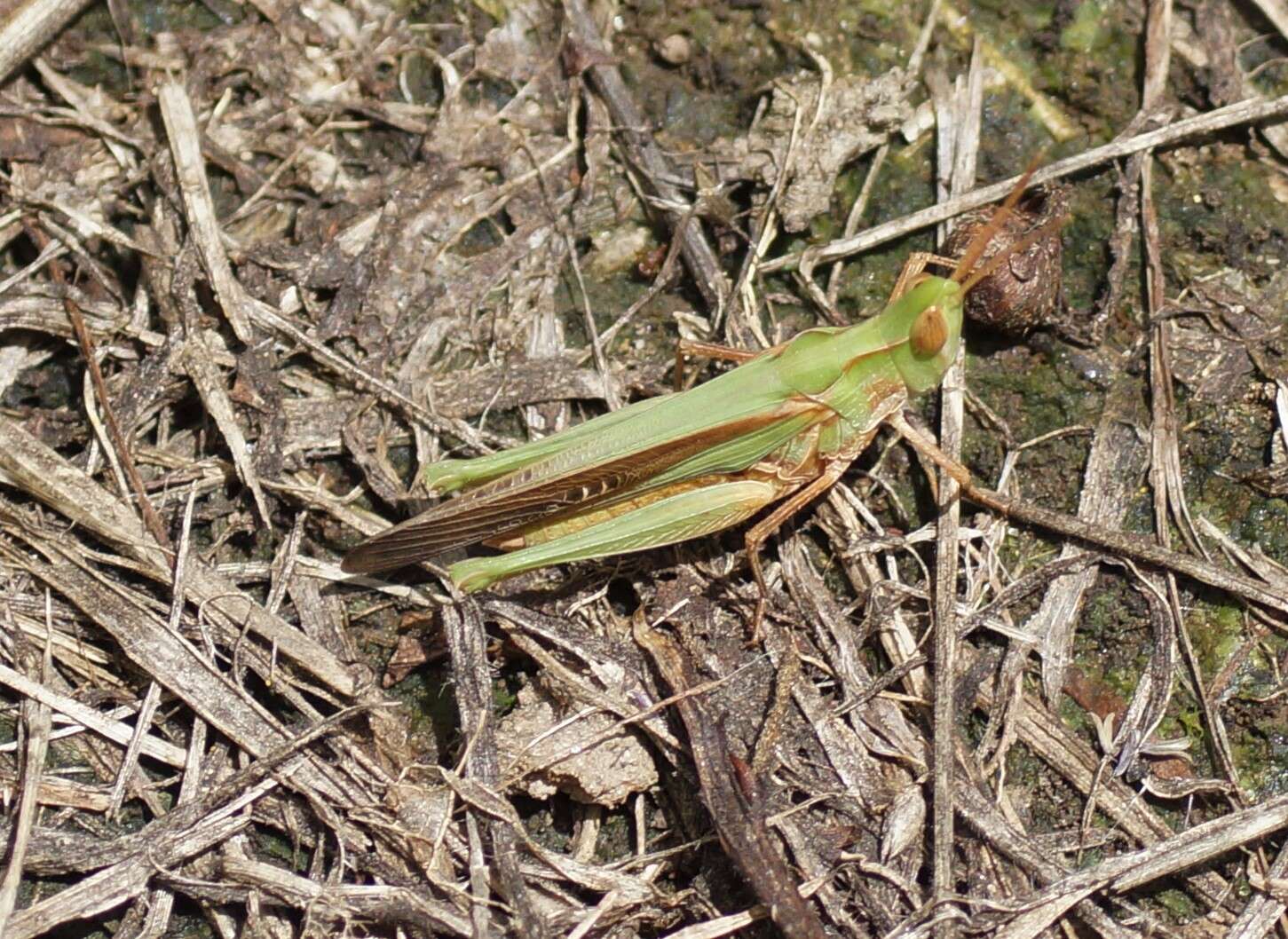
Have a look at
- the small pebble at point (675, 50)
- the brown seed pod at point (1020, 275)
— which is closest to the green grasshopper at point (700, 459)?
the brown seed pod at point (1020, 275)

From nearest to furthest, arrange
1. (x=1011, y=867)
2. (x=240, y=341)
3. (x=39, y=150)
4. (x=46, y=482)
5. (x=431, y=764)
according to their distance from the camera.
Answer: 1. (x=1011, y=867)
2. (x=431, y=764)
3. (x=46, y=482)
4. (x=240, y=341)
5. (x=39, y=150)

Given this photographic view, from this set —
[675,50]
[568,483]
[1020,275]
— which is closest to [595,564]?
[568,483]

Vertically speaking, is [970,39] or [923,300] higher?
[970,39]

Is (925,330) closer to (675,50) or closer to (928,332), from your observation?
(928,332)

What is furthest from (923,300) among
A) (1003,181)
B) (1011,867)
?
(1011,867)

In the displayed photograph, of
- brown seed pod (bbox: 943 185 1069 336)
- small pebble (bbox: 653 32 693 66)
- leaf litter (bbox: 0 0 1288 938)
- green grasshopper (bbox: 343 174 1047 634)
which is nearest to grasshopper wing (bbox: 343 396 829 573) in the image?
green grasshopper (bbox: 343 174 1047 634)

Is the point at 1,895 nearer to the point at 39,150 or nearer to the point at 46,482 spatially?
the point at 46,482
